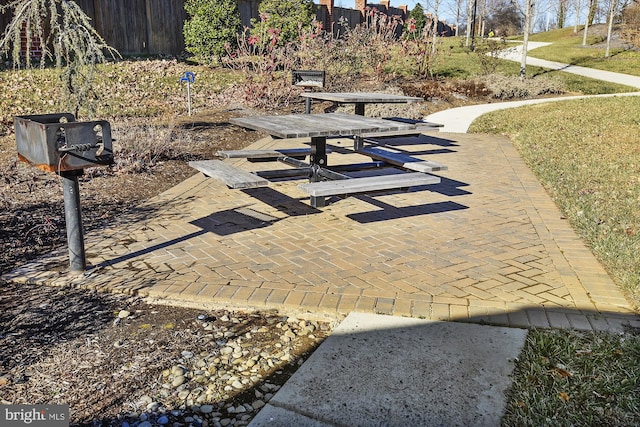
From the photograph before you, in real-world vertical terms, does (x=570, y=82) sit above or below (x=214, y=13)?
below

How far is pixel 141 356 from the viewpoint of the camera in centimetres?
319

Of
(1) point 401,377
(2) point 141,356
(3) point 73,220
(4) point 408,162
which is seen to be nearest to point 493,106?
(4) point 408,162

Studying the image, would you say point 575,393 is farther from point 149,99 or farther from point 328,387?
point 149,99

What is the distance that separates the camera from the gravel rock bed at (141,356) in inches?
109

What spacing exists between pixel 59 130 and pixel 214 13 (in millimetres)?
14288

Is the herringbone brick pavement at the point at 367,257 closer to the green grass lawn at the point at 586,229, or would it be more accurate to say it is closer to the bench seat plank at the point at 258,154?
the green grass lawn at the point at 586,229

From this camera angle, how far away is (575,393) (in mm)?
2850

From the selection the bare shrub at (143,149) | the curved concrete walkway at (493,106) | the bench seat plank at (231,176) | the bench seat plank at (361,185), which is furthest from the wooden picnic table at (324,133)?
the curved concrete walkway at (493,106)

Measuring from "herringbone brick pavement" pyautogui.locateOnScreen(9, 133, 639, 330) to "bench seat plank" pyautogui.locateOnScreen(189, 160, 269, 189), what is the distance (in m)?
0.51

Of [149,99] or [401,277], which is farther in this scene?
[149,99]

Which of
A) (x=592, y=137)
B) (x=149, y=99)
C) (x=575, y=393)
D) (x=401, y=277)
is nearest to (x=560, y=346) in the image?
(x=575, y=393)

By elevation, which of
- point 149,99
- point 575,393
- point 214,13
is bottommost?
point 575,393

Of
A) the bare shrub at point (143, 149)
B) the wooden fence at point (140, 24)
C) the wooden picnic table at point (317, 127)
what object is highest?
the wooden fence at point (140, 24)

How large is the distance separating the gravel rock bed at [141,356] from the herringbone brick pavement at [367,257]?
24 cm
